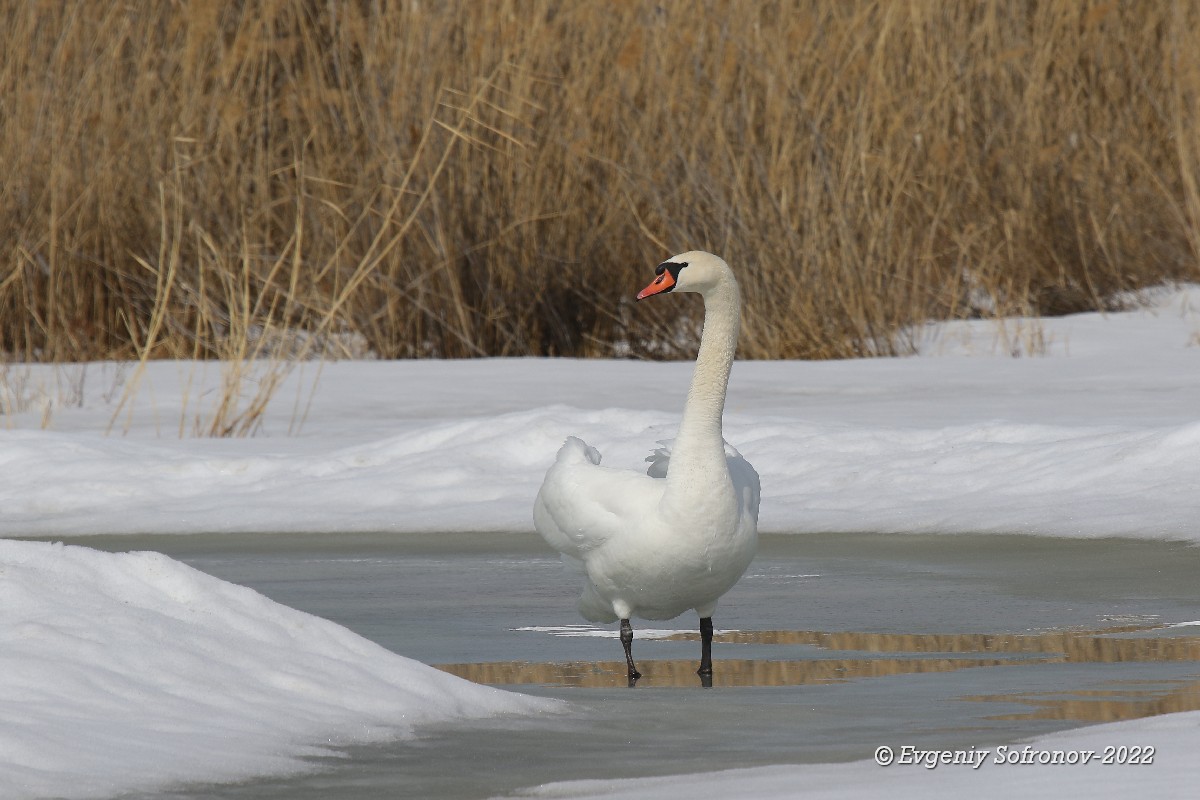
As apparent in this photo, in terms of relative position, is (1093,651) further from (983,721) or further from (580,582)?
(580,582)

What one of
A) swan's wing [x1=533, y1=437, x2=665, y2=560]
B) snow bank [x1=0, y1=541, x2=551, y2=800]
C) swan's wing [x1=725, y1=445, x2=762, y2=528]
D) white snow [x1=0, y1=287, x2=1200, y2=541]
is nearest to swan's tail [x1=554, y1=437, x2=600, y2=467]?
swan's wing [x1=533, y1=437, x2=665, y2=560]

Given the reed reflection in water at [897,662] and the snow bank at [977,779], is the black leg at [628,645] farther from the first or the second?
the snow bank at [977,779]

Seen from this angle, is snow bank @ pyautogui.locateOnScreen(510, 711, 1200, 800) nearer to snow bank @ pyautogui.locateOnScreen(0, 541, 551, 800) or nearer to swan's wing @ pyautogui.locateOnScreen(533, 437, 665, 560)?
snow bank @ pyautogui.locateOnScreen(0, 541, 551, 800)

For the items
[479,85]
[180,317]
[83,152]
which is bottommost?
[180,317]

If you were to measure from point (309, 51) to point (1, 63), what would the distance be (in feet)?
5.85

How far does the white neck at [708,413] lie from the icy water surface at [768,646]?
1.37 ft

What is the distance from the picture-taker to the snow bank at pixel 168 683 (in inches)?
115

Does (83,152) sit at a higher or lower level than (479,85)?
lower

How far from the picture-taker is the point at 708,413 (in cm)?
467

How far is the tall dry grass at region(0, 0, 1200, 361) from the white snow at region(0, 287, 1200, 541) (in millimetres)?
1216

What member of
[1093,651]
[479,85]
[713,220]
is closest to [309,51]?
[479,85]

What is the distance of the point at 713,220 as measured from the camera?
37.4 ft

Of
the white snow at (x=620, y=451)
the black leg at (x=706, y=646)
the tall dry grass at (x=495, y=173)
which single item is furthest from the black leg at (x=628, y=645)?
the tall dry grass at (x=495, y=173)

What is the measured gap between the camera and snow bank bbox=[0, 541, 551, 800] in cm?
293
